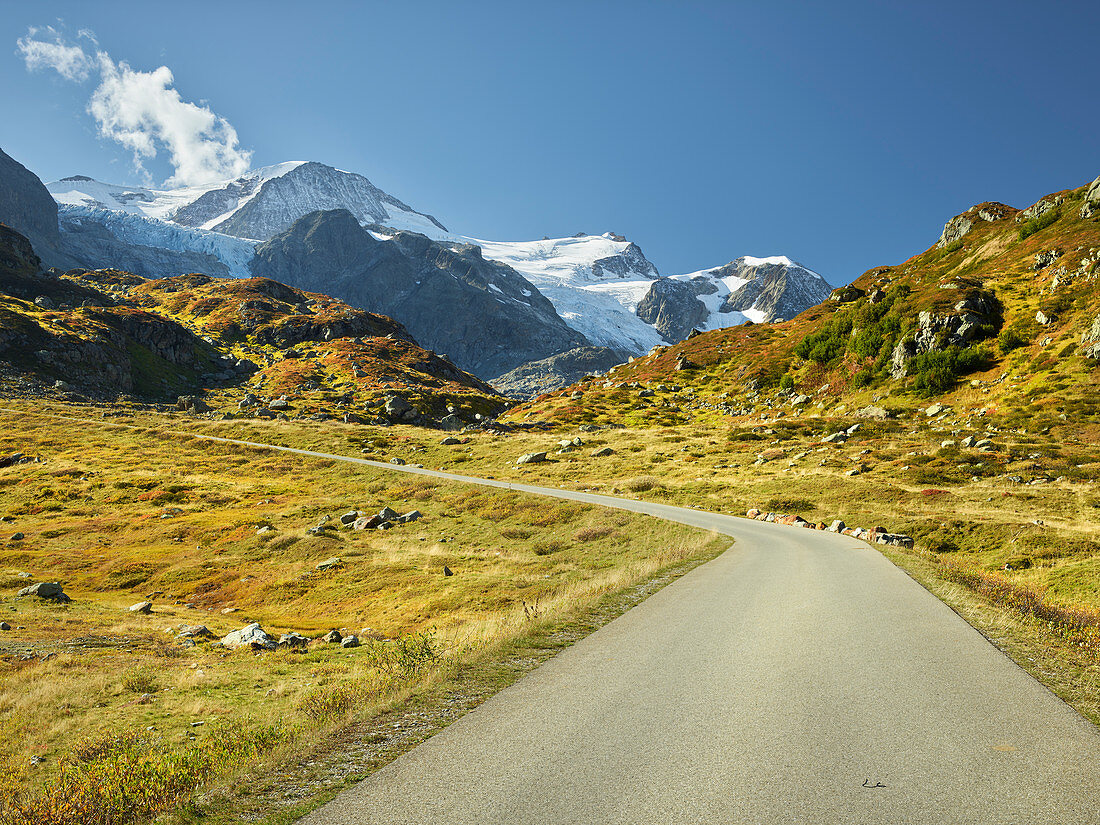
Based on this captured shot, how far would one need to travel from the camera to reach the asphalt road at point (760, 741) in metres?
4.98

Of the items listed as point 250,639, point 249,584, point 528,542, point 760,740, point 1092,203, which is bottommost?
point 249,584

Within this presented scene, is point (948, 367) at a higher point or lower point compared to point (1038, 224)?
lower

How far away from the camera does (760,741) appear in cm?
625

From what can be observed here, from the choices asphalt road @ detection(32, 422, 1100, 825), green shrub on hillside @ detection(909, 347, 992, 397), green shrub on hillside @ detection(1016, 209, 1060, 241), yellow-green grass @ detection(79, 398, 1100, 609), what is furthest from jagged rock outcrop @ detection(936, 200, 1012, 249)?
asphalt road @ detection(32, 422, 1100, 825)

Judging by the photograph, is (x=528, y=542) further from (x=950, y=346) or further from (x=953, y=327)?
(x=953, y=327)

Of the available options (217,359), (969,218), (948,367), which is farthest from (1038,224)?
(217,359)

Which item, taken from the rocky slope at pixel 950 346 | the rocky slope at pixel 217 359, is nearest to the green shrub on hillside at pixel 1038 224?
the rocky slope at pixel 950 346

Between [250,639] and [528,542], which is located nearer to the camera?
[250,639]

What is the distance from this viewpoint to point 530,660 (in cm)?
966

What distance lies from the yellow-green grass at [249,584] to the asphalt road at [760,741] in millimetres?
2661

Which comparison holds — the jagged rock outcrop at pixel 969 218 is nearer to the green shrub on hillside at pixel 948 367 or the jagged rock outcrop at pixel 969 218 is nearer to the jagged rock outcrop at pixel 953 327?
the jagged rock outcrop at pixel 953 327

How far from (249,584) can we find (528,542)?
15.1 m

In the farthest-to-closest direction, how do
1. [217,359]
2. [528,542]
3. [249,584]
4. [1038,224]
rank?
[217,359] < [1038,224] < [528,542] < [249,584]

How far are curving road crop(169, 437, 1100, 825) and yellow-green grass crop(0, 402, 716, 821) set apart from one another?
266 centimetres
